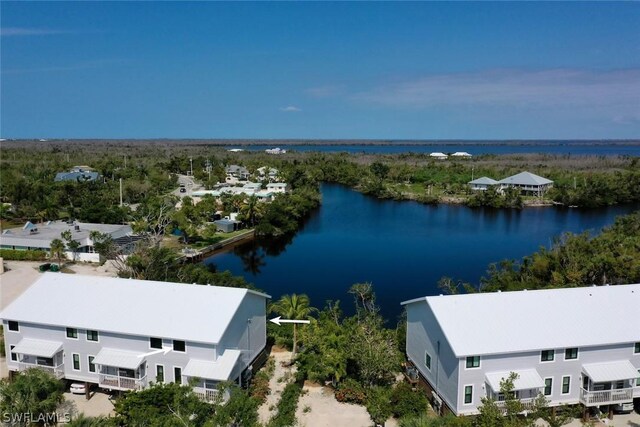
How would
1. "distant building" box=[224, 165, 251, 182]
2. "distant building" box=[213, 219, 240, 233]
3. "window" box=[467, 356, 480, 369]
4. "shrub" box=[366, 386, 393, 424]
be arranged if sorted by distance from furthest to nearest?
1. "distant building" box=[224, 165, 251, 182]
2. "distant building" box=[213, 219, 240, 233]
3. "window" box=[467, 356, 480, 369]
4. "shrub" box=[366, 386, 393, 424]

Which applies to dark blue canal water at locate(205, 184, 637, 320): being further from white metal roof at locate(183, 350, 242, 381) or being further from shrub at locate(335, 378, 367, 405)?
white metal roof at locate(183, 350, 242, 381)

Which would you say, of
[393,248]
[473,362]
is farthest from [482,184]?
[473,362]

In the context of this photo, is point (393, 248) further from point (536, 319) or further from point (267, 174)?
point (267, 174)

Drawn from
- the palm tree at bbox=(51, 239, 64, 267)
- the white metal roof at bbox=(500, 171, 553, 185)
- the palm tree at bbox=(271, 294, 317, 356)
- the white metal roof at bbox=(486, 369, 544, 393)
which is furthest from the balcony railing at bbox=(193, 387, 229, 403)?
the white metal roof at bbox=(500, 171, 553, 185)

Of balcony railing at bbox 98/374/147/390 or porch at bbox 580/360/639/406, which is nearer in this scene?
porch at bbox 580/360/639/406

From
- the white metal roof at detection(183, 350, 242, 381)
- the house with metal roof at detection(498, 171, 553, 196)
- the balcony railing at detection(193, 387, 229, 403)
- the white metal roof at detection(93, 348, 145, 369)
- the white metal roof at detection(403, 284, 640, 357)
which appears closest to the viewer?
the white metal roof at detection(403, 284, 640, 357)

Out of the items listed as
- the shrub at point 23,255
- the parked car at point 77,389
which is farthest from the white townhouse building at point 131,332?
the shrub at point 23,255

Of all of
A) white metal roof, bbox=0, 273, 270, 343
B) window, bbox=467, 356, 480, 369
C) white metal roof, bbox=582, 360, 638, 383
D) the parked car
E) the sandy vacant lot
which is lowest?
the parked car

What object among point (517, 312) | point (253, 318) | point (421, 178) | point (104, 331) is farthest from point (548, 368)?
point (421, 178)

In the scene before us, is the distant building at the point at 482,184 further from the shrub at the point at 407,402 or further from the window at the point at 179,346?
the window at the point at 179,346
